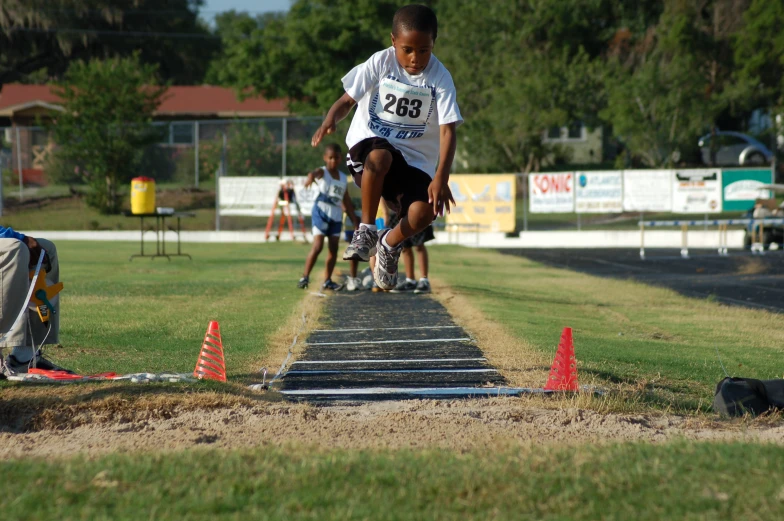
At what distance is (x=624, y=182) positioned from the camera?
31688 mm

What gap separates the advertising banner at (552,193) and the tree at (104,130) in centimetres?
1489

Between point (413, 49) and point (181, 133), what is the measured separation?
31852mm

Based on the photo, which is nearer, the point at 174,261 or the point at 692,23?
the point at 174,261

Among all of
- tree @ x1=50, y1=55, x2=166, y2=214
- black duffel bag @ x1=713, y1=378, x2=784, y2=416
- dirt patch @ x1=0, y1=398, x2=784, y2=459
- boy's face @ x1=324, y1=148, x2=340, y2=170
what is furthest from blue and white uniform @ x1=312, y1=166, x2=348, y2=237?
tree @ x1=50, y1=55, x2=166, y2=214

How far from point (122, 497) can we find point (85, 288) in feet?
37.3

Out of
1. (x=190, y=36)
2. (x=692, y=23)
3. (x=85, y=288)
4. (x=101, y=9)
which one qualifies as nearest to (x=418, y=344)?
(x=85, y=288)

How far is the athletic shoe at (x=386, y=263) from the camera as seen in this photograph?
6910 mm

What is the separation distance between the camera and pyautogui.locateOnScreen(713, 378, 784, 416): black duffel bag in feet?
20.4

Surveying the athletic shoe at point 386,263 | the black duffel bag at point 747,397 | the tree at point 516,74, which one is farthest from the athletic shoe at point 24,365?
the tree at point 516,74

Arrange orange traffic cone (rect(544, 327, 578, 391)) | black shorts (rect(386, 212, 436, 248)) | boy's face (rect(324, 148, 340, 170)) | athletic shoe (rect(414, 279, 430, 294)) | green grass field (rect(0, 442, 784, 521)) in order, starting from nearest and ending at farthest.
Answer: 1. green grass field (rect(0, 442, 784, 521))
2. orange traffic cone (rect(544, 327, 578, 391))
3. black shorts (rect(386, 212, 436, 248))
4. boy's face (rect(324, 148, 340, 170))
5. athletic shoe (rect(414, 279, 430, 294))

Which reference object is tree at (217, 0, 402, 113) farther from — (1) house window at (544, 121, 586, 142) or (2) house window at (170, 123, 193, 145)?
(2) house window at (170, 123, 193, 145)

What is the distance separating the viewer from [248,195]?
34.5m

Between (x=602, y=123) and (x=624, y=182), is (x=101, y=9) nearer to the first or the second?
(x=602, y=123)

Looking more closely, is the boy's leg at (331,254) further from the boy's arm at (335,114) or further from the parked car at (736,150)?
the parked car at (736,150)
